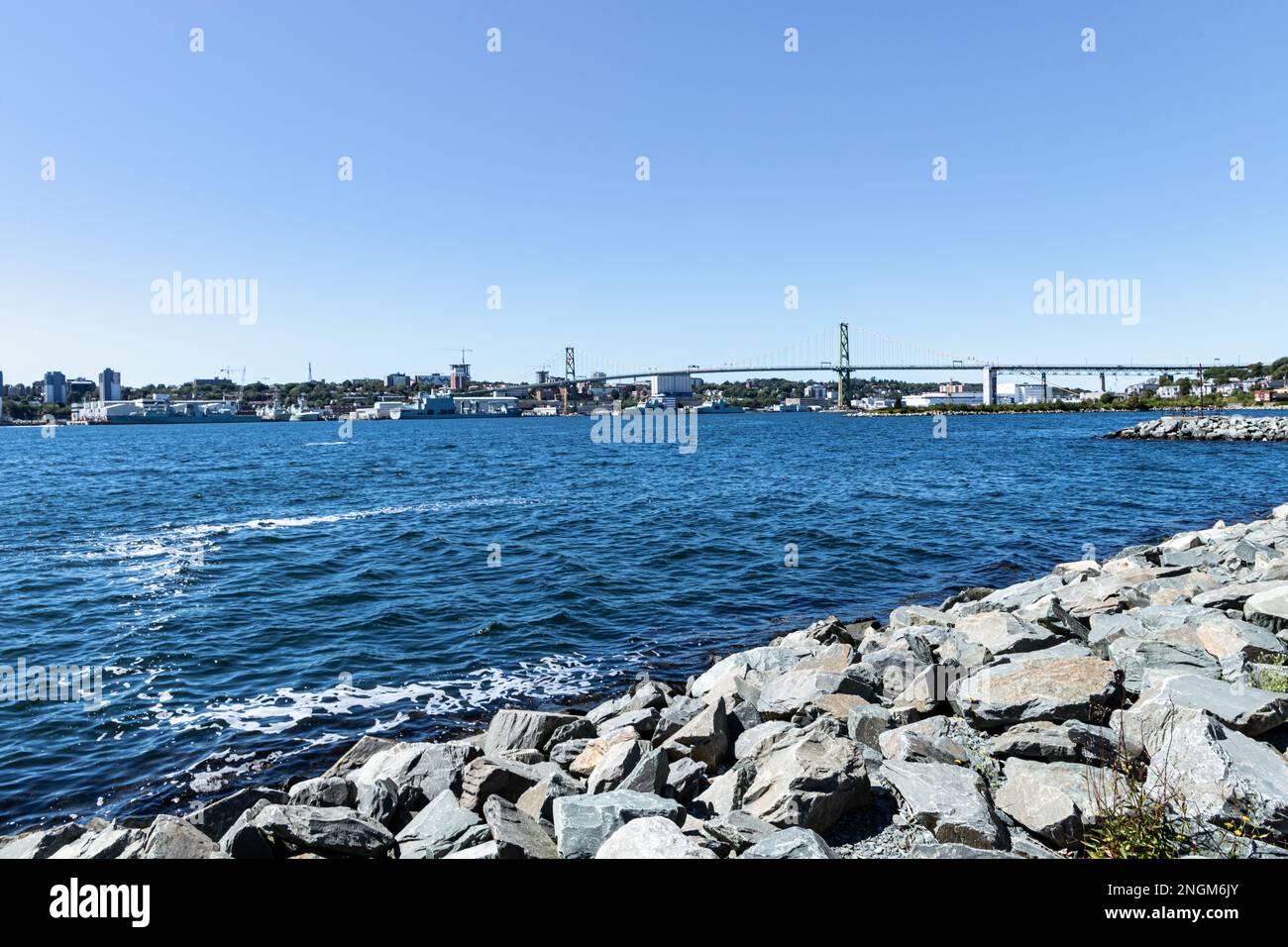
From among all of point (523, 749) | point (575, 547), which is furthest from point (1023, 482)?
point (523, 749)

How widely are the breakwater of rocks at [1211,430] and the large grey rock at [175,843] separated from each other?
68587mm

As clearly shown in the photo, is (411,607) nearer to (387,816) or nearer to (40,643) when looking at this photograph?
(40,643)

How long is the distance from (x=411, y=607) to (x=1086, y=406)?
524ft

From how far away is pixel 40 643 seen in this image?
11.8 metres

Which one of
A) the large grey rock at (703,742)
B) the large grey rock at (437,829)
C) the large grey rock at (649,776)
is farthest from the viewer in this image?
the large grey rock at (703,742)

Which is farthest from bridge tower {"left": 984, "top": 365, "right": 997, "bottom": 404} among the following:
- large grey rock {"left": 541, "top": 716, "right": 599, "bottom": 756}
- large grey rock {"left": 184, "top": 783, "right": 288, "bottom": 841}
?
large grey rock {"left": 184, "top": 783, "right": 288, "bottom": 841}

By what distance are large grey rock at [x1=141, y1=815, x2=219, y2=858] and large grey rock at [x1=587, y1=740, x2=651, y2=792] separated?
8.64ft

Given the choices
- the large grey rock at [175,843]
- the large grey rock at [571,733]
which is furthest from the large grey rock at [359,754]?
the large grey rock at [175,843]

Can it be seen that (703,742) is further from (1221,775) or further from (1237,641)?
(1237,641)

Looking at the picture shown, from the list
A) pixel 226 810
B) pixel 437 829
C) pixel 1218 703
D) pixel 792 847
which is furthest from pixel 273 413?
pixel 1218 703

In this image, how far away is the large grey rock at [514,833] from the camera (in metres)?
4.69

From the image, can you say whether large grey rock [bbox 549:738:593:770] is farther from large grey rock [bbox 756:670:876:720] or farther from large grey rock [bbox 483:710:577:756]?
large grey rock [bbox 756:670:876:720]

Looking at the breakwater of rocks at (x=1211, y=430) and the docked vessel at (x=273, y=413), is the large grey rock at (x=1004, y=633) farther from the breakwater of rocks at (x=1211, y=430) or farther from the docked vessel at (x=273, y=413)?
the docked vessel at (x=273, y=413)

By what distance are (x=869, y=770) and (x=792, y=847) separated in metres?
1.65
